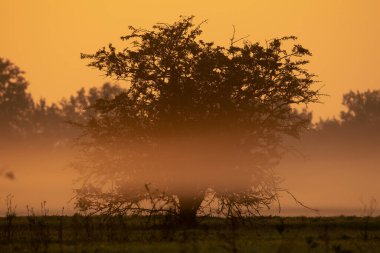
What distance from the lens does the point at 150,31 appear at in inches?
1742

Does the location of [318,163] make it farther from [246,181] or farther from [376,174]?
[246,181]

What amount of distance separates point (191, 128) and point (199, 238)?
409 inches

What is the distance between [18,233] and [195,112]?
1069cm

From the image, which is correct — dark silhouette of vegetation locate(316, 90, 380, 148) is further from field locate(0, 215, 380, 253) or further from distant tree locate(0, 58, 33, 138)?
field locate(0, 215, 380, 253)

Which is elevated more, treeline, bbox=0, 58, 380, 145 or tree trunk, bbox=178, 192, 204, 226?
treeline, bbox=0, 58, 380, 145

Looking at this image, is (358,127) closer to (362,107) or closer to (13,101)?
(362,107)

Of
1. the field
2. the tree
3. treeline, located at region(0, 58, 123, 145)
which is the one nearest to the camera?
the field

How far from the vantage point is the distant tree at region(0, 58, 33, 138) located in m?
158

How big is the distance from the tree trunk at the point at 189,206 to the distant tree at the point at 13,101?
114606mm

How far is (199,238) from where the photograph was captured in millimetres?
33906

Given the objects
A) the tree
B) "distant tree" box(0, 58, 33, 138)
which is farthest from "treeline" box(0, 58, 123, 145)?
the tree

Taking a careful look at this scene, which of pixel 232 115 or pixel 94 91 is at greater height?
pixel 94 91

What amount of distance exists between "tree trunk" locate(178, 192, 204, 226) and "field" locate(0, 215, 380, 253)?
80cm

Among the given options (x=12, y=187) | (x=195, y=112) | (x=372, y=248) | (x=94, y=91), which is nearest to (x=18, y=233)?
(x=195, y=112)
